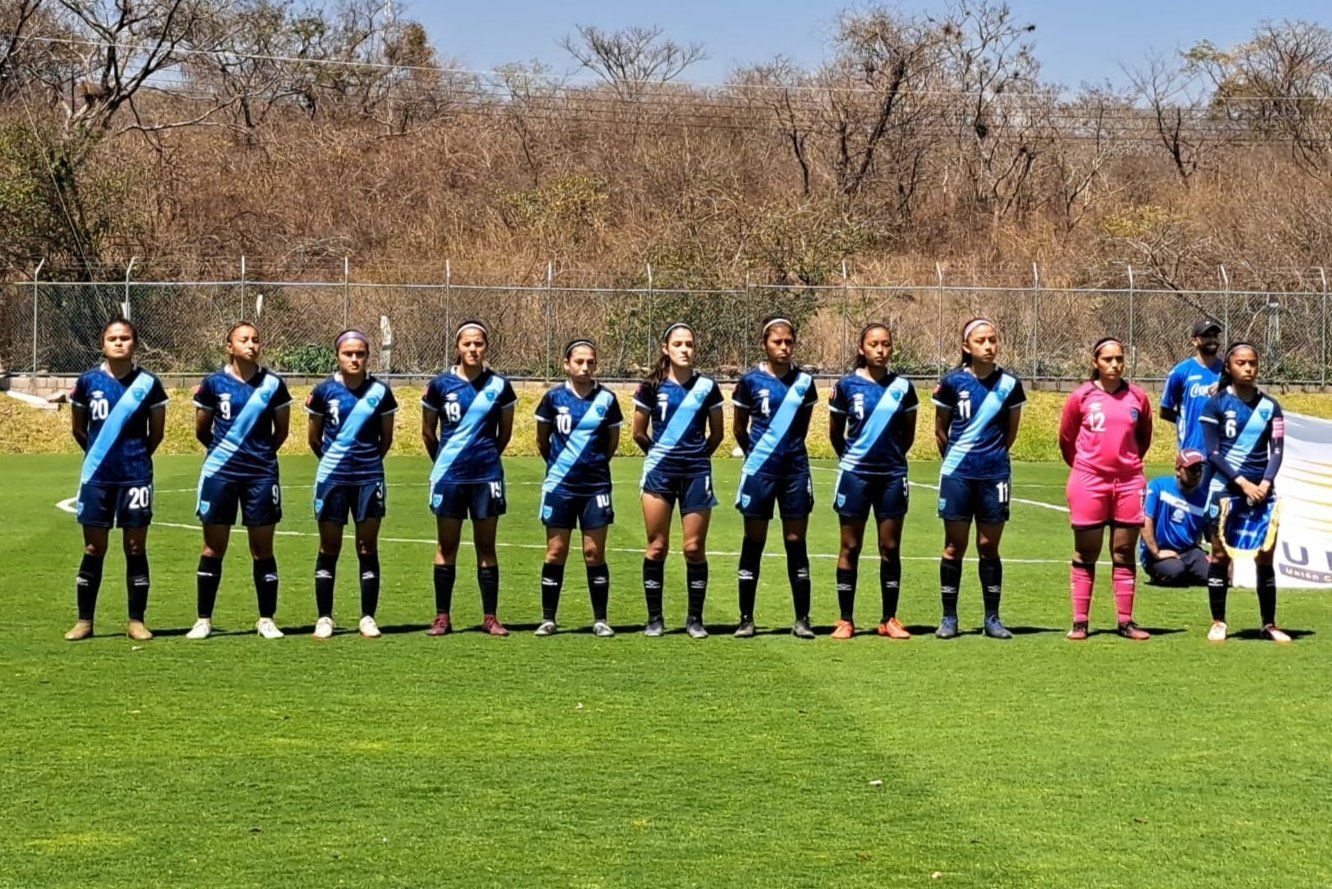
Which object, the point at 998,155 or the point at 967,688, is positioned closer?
the point at 967,688

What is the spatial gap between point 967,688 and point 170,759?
13.9ft

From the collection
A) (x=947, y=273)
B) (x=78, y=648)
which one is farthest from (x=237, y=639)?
(x=947, y=273)

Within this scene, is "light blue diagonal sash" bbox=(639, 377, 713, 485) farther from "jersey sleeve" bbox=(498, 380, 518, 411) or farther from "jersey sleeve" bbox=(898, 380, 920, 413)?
"jersey sleeve" bbox=(898, 380, 920, 413)

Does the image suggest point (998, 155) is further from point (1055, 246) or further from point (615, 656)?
point (615, 656)

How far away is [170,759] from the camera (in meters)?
8.05

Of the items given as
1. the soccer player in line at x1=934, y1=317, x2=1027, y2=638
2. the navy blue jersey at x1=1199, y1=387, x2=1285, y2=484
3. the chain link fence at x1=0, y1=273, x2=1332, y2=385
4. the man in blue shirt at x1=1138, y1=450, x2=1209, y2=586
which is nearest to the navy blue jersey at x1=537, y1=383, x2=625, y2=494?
the soccer player in line at x1=934, y1=317, x2=1027, y2=638

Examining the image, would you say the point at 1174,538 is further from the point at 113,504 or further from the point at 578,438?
the point at 113,504

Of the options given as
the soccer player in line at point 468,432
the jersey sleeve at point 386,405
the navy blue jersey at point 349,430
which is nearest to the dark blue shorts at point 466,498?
the soccer player in line at point 468,432

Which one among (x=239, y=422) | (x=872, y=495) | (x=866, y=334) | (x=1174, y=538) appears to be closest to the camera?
(x=239, y=422)

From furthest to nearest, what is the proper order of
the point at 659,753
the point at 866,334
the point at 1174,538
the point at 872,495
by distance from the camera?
1. the point at 1174,538
2. the point at 872,495
3. the point at 866,334
4. the point at 659,753

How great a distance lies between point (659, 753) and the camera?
825 centimetres

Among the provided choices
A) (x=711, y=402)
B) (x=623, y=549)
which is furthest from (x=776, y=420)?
(x=623, y=549)

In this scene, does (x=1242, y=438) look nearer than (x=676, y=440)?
No

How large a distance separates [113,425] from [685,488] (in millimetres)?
3523
